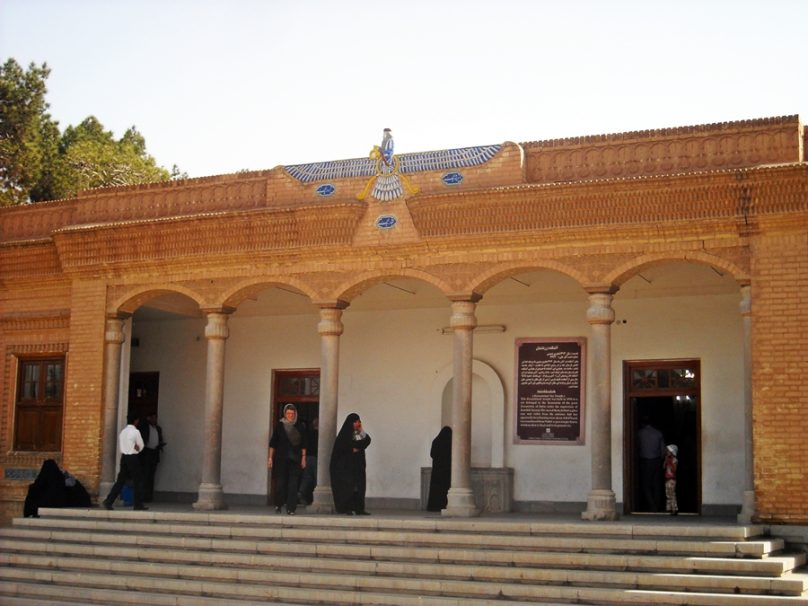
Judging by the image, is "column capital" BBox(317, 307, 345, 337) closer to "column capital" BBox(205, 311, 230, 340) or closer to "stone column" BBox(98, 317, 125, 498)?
"column capital" BBox(205, 311, 230, 340)

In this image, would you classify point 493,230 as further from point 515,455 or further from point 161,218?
point 161,218

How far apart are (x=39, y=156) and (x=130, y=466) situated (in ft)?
49.2

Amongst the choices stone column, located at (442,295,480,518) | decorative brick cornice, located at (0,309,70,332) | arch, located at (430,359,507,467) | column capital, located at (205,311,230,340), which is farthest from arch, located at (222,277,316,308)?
decorative brick cornice, located at (0,309,70,332)

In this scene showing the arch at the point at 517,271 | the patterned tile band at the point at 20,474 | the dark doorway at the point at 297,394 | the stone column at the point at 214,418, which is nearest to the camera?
the arch at the point at 517,271

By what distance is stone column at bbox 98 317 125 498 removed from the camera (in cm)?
1647

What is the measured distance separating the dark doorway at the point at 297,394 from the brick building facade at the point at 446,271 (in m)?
0.20

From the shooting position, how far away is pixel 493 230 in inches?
569

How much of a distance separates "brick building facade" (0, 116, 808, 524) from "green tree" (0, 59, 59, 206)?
9990 mm

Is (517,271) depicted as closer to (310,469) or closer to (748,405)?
(748,405)

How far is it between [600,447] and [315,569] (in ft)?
11.8

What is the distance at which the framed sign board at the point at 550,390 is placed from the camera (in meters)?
16.3

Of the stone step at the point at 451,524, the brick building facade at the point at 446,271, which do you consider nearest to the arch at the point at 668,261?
the brick building facade at the point at 446,271

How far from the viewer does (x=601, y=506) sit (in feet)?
44.0

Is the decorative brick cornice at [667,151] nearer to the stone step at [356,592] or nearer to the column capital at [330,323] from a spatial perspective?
the column capital at [330,323]
